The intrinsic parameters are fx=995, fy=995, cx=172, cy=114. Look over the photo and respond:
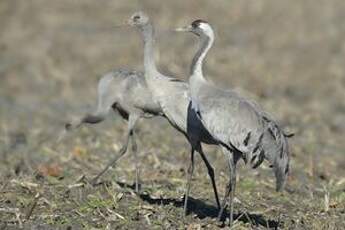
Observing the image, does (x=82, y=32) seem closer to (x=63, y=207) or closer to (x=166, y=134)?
(x=166, y=134)

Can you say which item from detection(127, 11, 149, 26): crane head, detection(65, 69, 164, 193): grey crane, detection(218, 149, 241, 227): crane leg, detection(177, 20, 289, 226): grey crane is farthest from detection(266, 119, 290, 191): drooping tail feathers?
detection(127, 11, 149, 26): crane head

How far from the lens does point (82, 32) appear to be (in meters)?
19.2

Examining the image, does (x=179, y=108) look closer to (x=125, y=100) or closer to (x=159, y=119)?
(x=125, y=100)

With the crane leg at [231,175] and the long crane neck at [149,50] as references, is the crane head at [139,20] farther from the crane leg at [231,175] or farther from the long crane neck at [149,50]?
the crane leg at [231,175]

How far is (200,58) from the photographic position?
27.8 ft

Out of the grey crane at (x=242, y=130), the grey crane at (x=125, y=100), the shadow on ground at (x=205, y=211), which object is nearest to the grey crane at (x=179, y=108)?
the shadow on ground at (x=205, y=211)

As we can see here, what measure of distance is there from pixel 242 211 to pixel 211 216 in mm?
393

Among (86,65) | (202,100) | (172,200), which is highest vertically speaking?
(202,100)

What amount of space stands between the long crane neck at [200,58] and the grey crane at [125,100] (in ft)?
5.48

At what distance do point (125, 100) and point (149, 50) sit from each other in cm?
95

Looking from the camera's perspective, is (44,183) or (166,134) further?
(166,134)

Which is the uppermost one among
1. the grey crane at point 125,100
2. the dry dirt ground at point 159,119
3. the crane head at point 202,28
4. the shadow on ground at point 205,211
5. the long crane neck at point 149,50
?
the crane head at point 202,28

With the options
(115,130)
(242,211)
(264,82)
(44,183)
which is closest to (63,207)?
(44,183)

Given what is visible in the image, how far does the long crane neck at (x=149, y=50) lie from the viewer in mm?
9336
